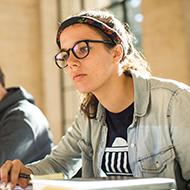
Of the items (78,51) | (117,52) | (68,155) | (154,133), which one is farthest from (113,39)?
(68,155)

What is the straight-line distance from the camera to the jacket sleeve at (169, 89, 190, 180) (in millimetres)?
1287

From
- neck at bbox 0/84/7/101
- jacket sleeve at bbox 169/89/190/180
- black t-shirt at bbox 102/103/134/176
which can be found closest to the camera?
jacket sleeve at bbox 169/89/190/180

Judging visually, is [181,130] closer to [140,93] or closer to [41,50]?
[140,93]

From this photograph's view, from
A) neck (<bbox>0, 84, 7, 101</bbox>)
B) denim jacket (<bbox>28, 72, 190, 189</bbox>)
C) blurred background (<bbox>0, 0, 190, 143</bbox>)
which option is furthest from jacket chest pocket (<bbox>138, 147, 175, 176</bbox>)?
blurred background (<bbox>0, 0, 190, 143</bbox>)

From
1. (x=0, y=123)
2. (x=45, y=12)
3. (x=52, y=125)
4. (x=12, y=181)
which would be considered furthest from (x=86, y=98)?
(x=45, y=12)

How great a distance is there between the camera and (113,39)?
55.7 inches

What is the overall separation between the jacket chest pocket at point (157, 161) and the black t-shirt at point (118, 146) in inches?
2.8

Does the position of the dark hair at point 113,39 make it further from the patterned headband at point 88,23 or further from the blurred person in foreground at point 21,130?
the blurred person in foreground at point 21,130

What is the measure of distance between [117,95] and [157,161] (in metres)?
0.29

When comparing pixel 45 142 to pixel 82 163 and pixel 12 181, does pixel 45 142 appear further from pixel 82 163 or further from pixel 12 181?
pixel 12 181

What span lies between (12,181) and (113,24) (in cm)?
66

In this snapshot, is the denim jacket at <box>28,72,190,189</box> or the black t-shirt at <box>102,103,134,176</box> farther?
the black t-shirt at <box>102,103,134,176</box>

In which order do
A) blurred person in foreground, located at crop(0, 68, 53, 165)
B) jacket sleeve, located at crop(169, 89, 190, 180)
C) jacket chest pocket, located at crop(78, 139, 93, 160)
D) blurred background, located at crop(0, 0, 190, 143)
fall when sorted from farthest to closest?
blurred background, located at crop(0, 0, 190, 143) → blurred person in foreground, located at crop(0, 68, 53, 165) → jacket chest pocket, located at crop(78, 139, 93, 160) → jacket sleeve, located at crop(169, 89, 190, 180)

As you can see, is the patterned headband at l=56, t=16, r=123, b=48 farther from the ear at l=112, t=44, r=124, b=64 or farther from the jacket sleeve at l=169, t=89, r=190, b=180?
the jacket sleeve at l=169, t=89, r=190, b=180
